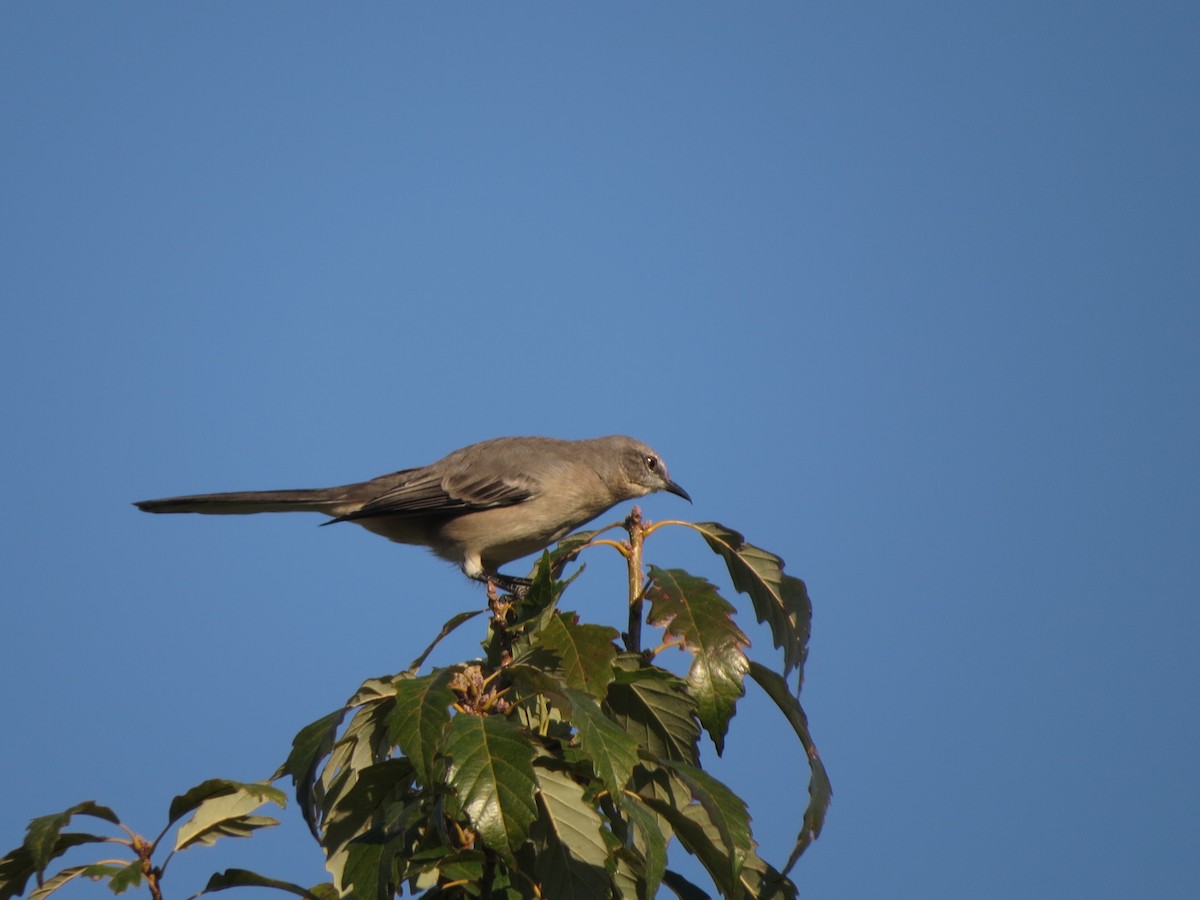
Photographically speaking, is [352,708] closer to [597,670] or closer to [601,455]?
[597,670]

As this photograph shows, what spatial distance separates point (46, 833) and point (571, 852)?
1.48 m

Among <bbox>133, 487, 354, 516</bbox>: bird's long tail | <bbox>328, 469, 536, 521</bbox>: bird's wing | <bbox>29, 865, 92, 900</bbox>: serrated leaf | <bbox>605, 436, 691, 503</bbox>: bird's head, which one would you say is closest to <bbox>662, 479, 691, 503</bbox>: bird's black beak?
<bbox>605, 436, 691, 503</bbox>: bird's head

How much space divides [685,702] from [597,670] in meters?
0.34

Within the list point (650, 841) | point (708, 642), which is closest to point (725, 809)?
point (650, 841)

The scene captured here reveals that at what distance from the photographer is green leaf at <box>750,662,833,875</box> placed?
380cm

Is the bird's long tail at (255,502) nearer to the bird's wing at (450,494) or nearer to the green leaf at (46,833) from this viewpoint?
the bird's wing at (450,494)

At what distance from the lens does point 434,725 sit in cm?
329

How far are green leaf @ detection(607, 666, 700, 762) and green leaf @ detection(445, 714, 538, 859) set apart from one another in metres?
0.68

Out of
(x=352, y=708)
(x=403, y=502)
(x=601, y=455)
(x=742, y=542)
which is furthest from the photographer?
(x=601, y=455)

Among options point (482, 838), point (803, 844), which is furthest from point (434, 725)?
point (803, 844)

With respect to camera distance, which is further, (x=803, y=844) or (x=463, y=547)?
(x=463, y=547)

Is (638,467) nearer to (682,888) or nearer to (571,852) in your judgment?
(682,888)

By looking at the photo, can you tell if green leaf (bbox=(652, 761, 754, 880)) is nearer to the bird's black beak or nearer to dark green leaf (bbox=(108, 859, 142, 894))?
dark green leaf (bbox=(108, 859, 142, 894))

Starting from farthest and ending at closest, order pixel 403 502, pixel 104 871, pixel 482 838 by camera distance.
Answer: pixel 403 502, pixel 104 871, pixel 482 838
